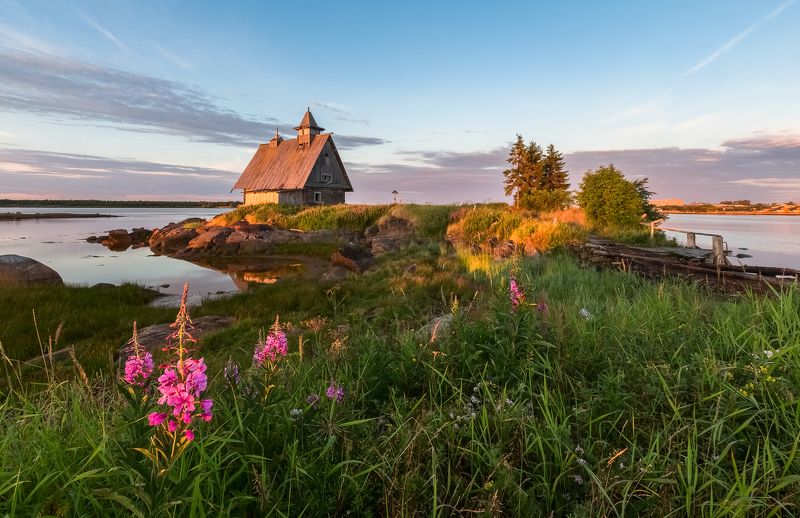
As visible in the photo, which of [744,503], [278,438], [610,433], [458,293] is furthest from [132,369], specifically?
[458,293]

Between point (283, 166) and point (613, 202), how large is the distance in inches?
1290

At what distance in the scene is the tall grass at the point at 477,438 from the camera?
76.9 inches

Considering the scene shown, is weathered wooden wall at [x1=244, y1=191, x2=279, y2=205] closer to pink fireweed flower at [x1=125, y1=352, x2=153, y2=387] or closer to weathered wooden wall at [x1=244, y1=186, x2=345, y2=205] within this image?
weathered wooden wall at [x1=244, y1=186, x2=345, y2=205]

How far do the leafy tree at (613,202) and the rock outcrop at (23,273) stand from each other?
996 inches

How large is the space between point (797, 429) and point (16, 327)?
44.6 feet

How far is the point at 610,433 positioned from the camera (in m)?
2.73

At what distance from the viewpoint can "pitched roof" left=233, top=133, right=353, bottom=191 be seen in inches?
1593

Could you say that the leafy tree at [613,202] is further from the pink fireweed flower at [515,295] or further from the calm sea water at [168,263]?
the pink fireweed flower at [515,295]

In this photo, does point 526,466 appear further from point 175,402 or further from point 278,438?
point 175,402

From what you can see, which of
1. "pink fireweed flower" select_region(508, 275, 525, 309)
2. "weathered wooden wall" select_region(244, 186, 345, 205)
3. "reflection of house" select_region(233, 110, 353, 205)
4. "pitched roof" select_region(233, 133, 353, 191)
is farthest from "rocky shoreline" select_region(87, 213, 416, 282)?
"pink fireweed flower" select_region(508, 275, 525, 309)

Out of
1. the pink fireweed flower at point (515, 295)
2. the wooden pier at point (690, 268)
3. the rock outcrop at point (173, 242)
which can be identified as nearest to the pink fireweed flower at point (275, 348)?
the pink fireweed flower at point (515, 295)

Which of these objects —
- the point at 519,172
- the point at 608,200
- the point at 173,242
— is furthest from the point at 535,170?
the point at 173,242

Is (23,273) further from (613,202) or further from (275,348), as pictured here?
(613,202)

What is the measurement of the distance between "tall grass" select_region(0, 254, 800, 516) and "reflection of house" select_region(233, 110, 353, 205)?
3796 centimetres
